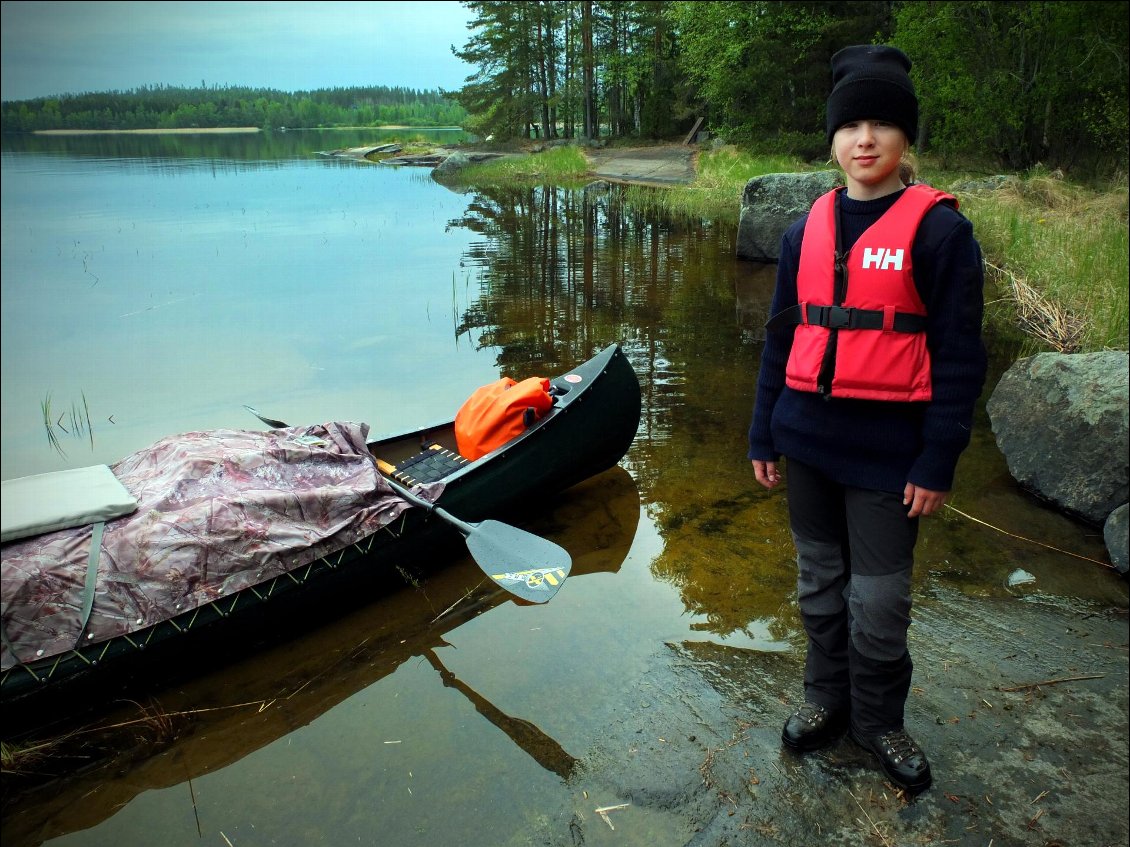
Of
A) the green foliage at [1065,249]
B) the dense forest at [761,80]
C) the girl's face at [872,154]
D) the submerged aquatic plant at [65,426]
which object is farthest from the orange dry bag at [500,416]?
the green foliage at [1065,249]

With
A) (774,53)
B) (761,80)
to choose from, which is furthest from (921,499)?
(774,53)

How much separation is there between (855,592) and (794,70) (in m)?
22.7

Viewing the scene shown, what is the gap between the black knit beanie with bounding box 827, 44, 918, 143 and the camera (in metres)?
2.06

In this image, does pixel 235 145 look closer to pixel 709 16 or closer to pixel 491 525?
pixel 709 16

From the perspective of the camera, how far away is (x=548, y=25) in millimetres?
36125

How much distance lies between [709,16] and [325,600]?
885 inches

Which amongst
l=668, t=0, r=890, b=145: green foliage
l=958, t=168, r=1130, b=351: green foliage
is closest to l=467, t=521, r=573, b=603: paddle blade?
l=958, t=168, r=1130, b=351: green foliage

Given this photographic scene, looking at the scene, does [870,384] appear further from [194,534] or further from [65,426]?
[65,426]

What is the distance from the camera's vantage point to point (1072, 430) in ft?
13.8

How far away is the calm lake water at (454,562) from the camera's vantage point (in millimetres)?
2666

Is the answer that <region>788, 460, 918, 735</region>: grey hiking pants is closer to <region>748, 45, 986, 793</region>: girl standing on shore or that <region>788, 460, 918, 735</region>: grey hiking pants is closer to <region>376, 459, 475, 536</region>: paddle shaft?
<region>748, 45, 986, 793</region>: girl standing on shore

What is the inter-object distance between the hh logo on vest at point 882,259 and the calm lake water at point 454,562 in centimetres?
185

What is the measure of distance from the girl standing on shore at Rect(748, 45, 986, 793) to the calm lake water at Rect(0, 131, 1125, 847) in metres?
0.96

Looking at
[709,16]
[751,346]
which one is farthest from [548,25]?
[751,346]
